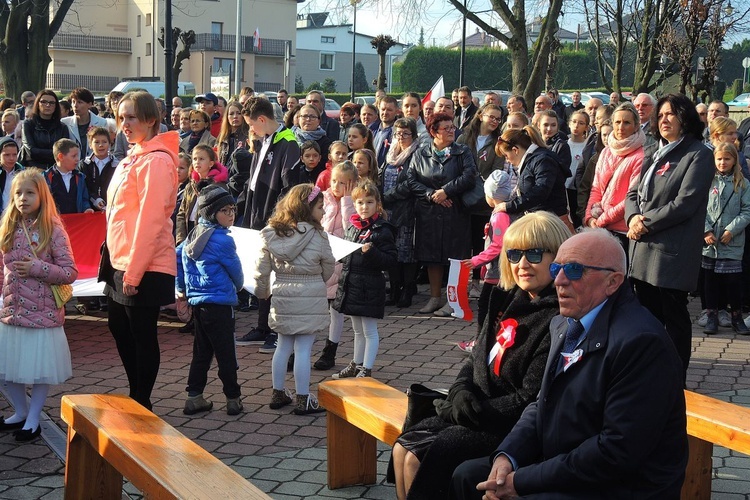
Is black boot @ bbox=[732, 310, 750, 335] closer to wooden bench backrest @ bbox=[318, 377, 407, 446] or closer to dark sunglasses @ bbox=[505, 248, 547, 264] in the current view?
wooden bench backrest @ bbox=[318, 377, 407, 446]

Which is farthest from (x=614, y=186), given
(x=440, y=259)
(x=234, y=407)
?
(x=234, y=407)

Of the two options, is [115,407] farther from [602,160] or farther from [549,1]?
[549,1]

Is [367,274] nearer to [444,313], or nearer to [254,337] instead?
[254,337]

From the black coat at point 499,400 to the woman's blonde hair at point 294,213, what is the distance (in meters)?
2.71

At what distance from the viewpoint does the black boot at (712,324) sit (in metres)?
9.59

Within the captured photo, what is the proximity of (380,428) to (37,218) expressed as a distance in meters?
2.88

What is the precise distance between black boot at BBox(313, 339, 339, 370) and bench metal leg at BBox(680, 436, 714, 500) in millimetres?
3556

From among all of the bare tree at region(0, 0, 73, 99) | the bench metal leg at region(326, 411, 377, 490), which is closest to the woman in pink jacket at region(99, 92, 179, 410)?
the bench metal leg at region(326, 411, 377, 490)

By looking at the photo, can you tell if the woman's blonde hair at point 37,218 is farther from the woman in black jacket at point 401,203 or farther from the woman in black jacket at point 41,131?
the woman in black jacket at point 41,131

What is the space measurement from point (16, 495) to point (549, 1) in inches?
744

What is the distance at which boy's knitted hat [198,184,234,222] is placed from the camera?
6785 mm

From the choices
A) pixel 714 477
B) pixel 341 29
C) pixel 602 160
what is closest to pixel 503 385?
pixel 714 477

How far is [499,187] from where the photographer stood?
848cm

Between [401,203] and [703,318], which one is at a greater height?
[401,203]
